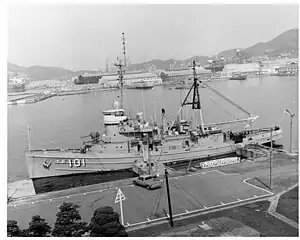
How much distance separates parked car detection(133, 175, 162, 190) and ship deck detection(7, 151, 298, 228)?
12 centimetres

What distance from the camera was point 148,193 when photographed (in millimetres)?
7031

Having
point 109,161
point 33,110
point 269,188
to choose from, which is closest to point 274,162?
point 269,188

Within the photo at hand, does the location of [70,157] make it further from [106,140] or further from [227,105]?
[227,105]

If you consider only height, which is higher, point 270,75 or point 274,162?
point 270,75

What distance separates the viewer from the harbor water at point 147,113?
1464 centimetres

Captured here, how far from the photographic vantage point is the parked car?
7.27 metres

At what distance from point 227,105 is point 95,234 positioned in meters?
17.6

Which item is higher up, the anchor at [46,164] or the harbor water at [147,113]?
the harbor water at [147,113]

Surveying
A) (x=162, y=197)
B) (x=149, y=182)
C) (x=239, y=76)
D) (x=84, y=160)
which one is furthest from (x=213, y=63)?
(x=239, y=76)

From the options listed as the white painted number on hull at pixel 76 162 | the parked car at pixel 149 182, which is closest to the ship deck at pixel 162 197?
the parked car at pixel 149 182

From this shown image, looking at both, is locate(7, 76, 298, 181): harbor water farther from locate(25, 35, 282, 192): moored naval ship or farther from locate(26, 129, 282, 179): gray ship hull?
locate(25, 35, 282, 192): moored naval ship

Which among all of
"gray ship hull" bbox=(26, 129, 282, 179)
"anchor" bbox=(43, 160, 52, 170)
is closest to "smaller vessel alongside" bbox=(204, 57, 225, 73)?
"gray ship hull" bbox=(26, 129, 282, 179)

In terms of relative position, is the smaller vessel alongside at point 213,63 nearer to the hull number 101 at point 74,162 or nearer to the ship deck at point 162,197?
the hull number 101 at point 74,162

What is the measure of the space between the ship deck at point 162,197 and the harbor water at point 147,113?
4.18 m
